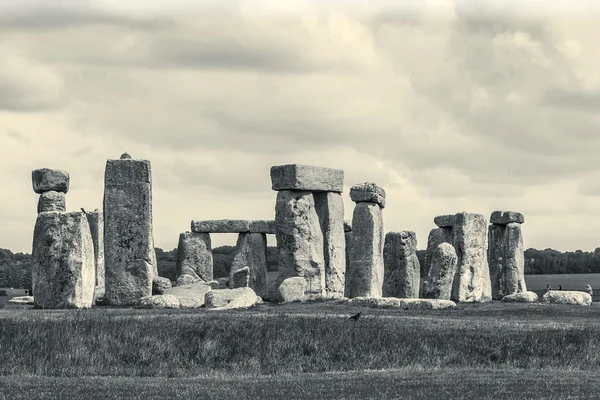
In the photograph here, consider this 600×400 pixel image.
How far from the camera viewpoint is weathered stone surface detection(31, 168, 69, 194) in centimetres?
3067

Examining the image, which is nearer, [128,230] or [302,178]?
[128,230]

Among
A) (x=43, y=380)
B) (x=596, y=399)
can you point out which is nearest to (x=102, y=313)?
(x=43, y=380)

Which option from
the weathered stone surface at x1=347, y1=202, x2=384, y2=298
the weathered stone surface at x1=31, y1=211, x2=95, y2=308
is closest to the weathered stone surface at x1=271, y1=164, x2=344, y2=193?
the weathered stone surface at x1=347, y1=202, x2=384, y2=298

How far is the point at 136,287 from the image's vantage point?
91.2ft

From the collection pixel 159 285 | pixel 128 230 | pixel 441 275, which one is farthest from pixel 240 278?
pixel 128 230

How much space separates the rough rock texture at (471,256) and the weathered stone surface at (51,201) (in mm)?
12420

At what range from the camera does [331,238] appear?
3425 cm

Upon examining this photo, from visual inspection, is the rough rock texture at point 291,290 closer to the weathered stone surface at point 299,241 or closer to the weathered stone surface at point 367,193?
the weathered stone surface at point 299,241

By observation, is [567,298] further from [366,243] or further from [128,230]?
[128,230]

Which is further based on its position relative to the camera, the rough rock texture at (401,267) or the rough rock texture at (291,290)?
the rough rock texture at (401,267)

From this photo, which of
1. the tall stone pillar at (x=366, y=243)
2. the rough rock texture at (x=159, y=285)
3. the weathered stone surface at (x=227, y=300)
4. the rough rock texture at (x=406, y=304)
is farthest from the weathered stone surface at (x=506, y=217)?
the weathered stone surface at (x=227, y=300)

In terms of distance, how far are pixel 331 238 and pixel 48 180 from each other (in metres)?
8.71

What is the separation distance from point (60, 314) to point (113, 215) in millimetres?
4545

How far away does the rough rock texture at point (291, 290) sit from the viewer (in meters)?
31.1
